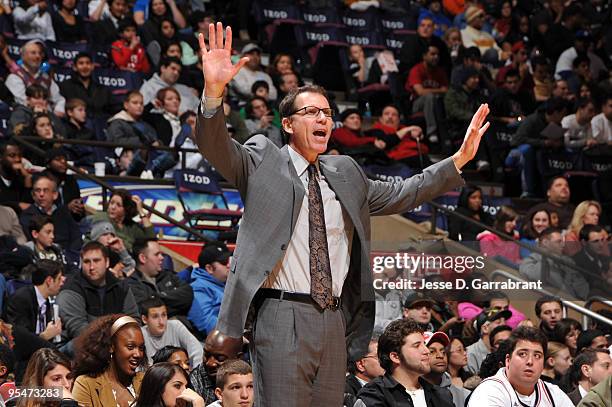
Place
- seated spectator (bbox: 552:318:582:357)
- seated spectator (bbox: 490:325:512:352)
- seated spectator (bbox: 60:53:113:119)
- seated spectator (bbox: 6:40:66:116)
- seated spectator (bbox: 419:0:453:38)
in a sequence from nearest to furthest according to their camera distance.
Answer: seated spectator (bbox: 490:325:512:352), seated spectator (bbox: 552:318:582:357), seated spectator (bbox: 6:40:66:116), seated spectator (bbox: 60:53:113:119), seated spectator (bbox: 419:0:453:38)

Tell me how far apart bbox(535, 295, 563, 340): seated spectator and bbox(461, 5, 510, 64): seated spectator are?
27.7 ft

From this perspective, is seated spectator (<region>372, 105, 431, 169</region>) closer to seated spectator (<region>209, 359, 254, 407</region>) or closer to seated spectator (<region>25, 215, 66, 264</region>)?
seated spectator (<region>25, 215, 66, 264</region>)

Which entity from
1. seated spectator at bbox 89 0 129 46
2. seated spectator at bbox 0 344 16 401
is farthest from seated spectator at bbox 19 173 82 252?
seated spectator at bbox 89 0 129 46

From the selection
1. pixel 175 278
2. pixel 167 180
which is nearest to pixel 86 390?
pixel 175 278

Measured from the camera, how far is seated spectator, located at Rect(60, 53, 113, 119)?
1256 cm

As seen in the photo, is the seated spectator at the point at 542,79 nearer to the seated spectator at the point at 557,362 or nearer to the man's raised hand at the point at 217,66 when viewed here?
the seated spectator at the point at 557,362

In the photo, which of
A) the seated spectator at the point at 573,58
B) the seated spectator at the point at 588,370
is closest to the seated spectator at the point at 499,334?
the seated spectator at the point at 588,370

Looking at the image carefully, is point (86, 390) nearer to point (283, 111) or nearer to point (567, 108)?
point (283, 111)

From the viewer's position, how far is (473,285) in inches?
292

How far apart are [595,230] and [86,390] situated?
582 cm

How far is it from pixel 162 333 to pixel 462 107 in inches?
285

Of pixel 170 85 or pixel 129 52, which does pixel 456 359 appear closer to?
pixel 170 85

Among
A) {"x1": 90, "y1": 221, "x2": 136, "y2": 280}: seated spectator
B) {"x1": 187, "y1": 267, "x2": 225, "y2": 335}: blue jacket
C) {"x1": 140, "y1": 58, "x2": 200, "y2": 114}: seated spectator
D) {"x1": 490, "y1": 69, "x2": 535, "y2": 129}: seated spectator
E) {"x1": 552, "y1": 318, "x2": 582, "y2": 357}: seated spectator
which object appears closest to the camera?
{"x1": 552, "y1": 318, "x2": 582, "y2": 357}: seated spectator

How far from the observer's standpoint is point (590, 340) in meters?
8.41
